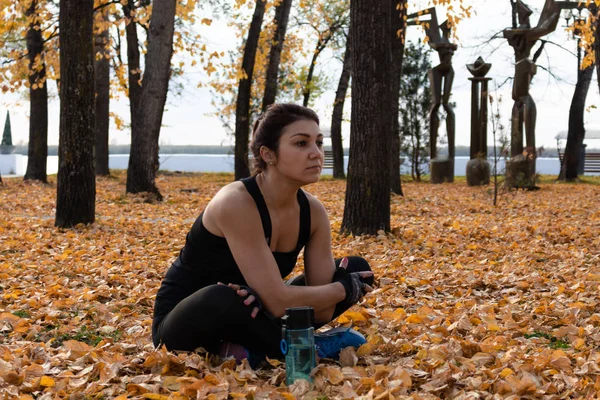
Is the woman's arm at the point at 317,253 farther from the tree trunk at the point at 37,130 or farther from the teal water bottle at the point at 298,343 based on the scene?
the tree trunk at the point at 37,130

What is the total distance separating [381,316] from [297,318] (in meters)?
1.62

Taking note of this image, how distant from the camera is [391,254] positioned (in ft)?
25.1

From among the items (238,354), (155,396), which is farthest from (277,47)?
(155,396)

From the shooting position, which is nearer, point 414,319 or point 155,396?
point 155,396

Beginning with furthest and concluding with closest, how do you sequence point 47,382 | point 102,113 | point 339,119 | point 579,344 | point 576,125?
point 339,119
point 576,125
point 102,113
point 579,344
point 47,382

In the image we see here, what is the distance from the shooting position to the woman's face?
3.65 meters

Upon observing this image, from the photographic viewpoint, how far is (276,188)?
3.77 metres

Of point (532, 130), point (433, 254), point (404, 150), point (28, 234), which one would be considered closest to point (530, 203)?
point (532, 130)

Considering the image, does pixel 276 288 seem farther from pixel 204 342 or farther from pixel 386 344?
pixel 386 344

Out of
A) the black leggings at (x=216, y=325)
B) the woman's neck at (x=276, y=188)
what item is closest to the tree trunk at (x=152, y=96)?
the woman's neck at (x=276, y=188)

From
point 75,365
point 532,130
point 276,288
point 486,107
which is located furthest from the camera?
point 486,107

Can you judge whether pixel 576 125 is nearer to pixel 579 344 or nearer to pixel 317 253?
pixel 579 344

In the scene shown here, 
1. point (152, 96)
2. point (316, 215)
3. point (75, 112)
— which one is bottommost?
point (316, 215)

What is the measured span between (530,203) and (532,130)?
4.00 m
